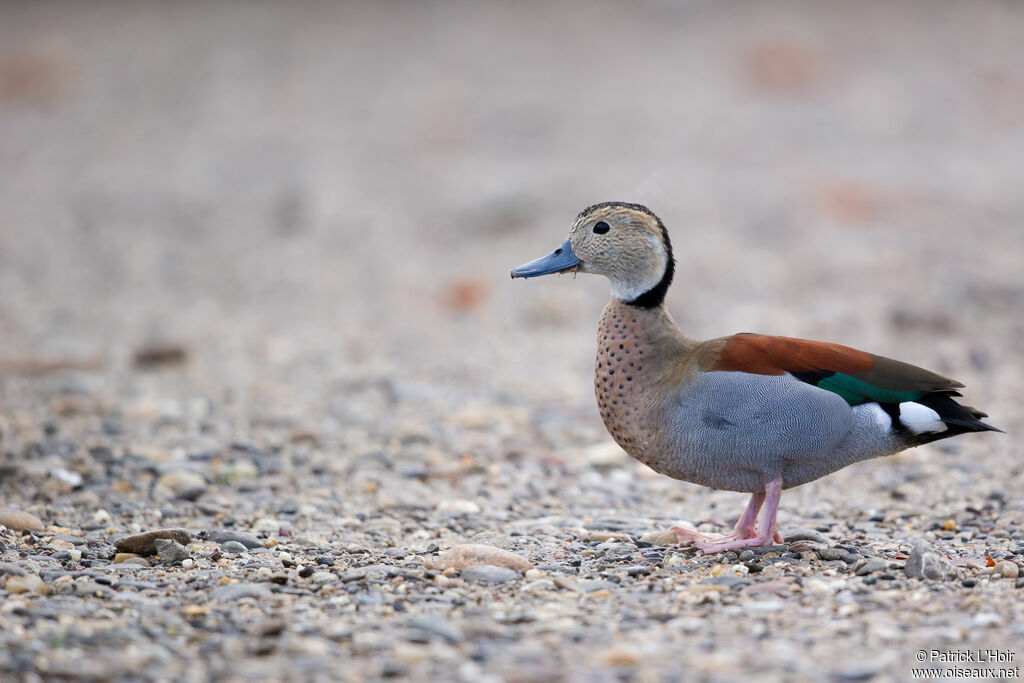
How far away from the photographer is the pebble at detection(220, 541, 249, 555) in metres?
5.31

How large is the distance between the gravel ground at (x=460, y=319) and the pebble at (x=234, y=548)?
3 centimetres

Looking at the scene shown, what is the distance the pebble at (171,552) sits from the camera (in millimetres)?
5035

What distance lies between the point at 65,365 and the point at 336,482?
3854mm

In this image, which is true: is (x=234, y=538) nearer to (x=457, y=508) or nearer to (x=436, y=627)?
(x=457, y=508)

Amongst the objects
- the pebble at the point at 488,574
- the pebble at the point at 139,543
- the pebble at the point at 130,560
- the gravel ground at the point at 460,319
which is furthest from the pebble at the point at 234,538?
the pebble at the point at 488,574

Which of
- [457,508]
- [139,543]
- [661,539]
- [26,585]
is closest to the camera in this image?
[26,585]

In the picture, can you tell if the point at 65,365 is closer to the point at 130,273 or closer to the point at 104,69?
the point at 130,273

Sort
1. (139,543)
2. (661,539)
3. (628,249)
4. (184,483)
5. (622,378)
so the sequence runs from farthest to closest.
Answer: (184,483), (661,539), (628,249), (622,378), (139,543)

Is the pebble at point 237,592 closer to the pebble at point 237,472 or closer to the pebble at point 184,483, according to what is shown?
the pebble at point 184,483

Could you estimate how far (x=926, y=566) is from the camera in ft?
15.3

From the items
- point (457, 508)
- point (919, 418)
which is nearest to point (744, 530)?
point (919, 418)

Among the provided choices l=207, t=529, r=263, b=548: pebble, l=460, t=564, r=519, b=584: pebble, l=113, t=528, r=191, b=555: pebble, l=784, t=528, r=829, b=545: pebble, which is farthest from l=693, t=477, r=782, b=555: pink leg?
l=113, t=528, r=191, b=555: pebble

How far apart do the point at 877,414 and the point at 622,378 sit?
1.14 meters

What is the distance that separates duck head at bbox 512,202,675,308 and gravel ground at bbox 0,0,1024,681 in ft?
4.03
